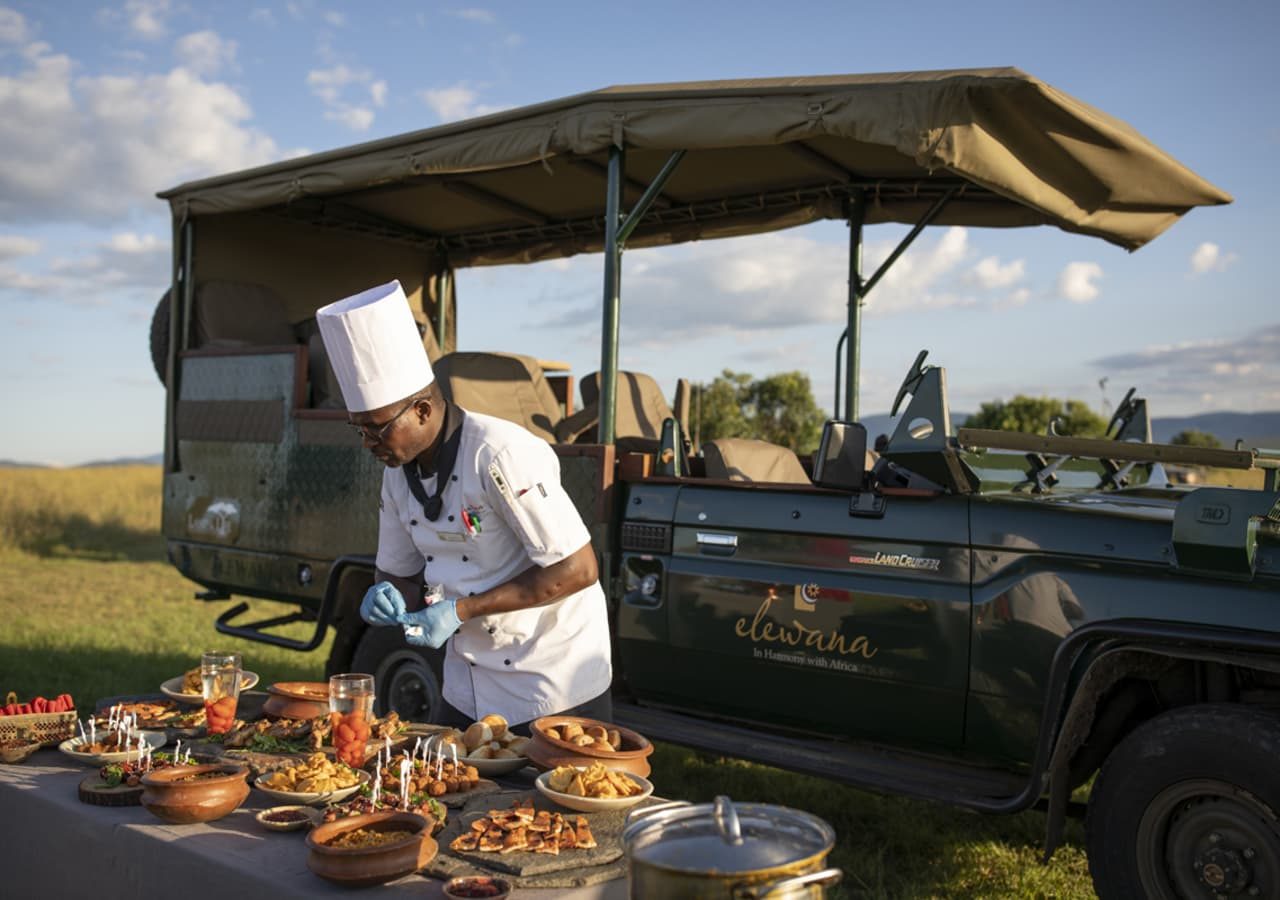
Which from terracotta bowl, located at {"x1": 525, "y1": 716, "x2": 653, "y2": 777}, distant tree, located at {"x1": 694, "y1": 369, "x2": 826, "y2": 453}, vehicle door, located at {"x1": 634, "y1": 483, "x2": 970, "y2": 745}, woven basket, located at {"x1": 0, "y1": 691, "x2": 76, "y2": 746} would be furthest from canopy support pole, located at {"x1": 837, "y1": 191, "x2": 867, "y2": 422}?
distant tree, located at {"x1": 694, "y1": 369, "x2": 826, "y2": 453}

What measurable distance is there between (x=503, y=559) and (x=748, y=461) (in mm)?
2235

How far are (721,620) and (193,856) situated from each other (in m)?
2.81

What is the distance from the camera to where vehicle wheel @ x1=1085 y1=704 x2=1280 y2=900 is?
128 inches

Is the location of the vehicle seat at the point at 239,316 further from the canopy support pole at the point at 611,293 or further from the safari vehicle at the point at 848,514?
the canopy support pole at the point at 611,293

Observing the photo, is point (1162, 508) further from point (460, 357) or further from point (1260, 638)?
point (460, 357)

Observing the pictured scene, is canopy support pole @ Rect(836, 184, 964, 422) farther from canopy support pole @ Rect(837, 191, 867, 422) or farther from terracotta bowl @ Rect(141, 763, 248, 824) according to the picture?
terracotta bowl @ Rect(141, 763, 248, 824)

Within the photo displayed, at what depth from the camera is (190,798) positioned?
7.81ft

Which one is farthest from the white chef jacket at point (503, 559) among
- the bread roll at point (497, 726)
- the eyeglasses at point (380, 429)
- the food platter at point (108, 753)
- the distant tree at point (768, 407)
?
the distant tree at point (768, 407)

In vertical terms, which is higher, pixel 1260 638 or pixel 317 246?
pixel 317 246

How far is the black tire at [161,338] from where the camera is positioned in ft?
24.5

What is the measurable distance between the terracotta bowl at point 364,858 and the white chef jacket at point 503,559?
1.29m

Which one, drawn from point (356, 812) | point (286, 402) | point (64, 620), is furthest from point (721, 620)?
point (64, 620)

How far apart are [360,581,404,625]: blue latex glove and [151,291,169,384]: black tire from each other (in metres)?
4.88

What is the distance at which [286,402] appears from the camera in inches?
257
